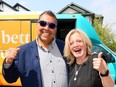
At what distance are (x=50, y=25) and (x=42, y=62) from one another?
15.0 inches

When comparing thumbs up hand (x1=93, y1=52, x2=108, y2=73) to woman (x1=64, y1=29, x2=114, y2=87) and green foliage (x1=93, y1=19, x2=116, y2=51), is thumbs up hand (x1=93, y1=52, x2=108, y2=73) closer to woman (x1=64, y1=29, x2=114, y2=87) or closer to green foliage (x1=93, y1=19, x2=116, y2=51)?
woman (x1=64, y1=29, x2=114, y2=87)

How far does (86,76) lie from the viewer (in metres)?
3.14

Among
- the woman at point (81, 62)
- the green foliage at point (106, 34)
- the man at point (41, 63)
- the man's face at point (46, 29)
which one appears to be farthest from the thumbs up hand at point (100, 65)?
the green foliage at point (106, 34)

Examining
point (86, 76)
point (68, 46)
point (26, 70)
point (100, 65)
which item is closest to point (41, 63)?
point (26, 70)

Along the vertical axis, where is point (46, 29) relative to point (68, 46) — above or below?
above

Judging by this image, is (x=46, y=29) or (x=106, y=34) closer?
(x=46, y=29)

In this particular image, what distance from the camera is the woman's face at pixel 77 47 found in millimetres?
3221

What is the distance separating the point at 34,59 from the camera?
3191mm

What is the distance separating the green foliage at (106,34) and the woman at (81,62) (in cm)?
2553

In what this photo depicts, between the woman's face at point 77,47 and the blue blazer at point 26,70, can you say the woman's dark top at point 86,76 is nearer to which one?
the woman's face at point 77,47

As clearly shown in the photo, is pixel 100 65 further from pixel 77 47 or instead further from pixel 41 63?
pixel 41 63

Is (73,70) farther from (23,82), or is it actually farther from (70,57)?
(23,82)

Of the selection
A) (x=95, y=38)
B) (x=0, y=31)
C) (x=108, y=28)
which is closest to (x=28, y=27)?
(x=0, y=31)

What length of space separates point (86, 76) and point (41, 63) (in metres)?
0.46
